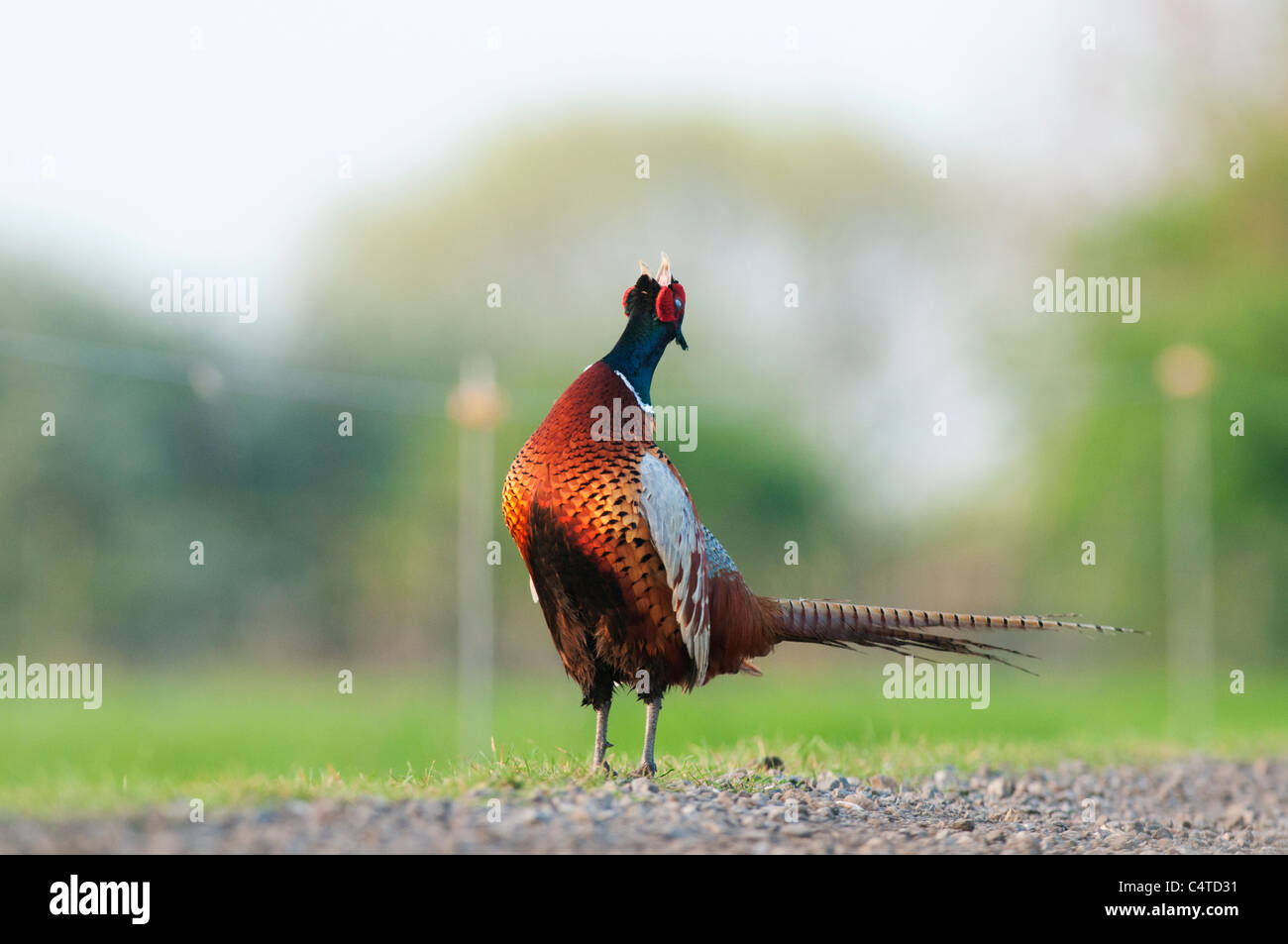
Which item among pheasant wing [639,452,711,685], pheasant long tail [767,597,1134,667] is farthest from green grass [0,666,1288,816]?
pheasant long tail [767,597,1134,667]

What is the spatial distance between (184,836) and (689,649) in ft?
8.48

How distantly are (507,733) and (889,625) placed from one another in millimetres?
6813

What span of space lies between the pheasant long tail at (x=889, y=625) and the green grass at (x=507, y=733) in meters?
0.87

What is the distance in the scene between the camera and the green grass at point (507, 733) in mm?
5785

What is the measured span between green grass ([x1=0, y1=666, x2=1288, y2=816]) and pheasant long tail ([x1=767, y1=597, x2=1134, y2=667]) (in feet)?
2.87

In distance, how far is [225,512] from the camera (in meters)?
19.8

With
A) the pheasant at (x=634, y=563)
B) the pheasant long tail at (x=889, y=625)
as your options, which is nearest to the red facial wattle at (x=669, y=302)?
the pheasant at (x=634, y=563)

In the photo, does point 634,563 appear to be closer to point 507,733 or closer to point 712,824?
point 712,824

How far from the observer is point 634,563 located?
5.56m

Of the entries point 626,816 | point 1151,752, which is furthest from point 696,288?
point 626,816

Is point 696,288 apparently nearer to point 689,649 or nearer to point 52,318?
point 52,318

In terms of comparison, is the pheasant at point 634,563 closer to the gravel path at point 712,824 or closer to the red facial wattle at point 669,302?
the red facial wattle at point 669,302

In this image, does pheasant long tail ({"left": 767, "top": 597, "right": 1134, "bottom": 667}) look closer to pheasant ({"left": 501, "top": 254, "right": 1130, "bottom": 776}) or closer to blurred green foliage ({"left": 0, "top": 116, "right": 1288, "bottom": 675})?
pheasant ({"left": 501, "top": 254, "right": 1130, "bottom": 776})

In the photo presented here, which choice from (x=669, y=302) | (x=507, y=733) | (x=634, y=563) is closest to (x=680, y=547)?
(x=634, y=563)
